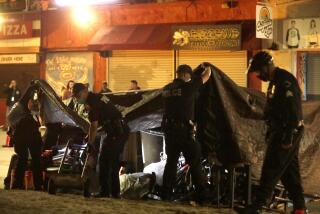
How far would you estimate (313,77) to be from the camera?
56.2 feet

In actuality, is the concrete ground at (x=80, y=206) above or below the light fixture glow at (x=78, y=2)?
below

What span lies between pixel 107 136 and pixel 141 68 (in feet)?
39.9

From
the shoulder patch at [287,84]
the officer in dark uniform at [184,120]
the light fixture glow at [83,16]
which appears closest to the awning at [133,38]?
the light fixture glow at [83,16]

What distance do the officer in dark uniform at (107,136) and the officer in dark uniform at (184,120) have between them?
0.77 metres

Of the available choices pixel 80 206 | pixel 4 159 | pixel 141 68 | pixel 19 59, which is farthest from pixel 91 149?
pixel 19 59

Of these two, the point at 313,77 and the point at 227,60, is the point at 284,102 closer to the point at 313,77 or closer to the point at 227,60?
the point at 313,77

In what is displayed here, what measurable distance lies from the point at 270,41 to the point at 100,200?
10683 mm

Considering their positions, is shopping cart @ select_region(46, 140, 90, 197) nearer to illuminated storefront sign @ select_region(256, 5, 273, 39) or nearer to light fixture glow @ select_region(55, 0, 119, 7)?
illuminated storefront sign @ select_region(256, 5, 273, 39)

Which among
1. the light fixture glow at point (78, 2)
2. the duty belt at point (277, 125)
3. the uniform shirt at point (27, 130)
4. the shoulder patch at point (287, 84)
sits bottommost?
the uniform shirt at point (27, 130)

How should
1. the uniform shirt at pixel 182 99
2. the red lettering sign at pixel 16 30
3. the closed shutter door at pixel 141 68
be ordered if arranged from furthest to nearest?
the red lettering sign at pixel 16 30 < the closed shutter door at pixel 141 68 < the uniform shirt at pixel 182 99

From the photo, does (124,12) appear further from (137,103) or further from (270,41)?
(137,103)

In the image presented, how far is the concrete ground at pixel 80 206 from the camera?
273 inches

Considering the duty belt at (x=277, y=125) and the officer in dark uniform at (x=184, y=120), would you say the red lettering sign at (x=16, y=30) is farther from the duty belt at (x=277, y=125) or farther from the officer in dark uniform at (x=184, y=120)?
the duty belt at (x=277, y=125)

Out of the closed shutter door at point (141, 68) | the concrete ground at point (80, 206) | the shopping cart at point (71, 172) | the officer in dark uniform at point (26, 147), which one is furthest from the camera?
the closed shutter door at point (141, 68)
